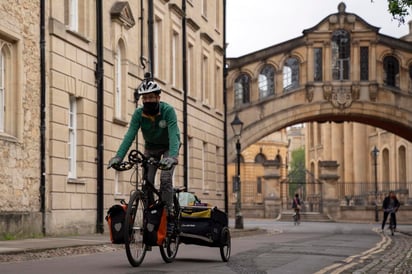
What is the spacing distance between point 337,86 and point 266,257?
108ft

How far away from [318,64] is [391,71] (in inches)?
144

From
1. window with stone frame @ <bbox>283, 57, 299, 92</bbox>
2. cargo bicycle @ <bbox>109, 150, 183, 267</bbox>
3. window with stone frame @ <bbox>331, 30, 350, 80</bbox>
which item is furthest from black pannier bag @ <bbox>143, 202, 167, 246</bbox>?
window with stone frame @ <bbox>331, 30, 350, 80</bbox>

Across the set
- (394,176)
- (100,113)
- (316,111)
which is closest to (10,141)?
(100,113)

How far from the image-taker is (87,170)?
2298cm

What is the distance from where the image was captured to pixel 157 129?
10648 millimetres

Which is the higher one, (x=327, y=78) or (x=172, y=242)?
(x=327, y=78)

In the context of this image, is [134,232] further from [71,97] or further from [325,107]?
[325,107]

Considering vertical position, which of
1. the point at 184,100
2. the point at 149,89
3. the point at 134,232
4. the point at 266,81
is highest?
the point at 266,81

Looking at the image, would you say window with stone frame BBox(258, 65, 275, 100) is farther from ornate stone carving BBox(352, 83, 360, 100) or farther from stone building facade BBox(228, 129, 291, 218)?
ornate stone carving BBox(352, 83, 360, 100)

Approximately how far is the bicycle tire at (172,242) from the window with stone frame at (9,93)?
8611 millimetres

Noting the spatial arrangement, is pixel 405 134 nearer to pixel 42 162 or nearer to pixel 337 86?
pixel 337 86

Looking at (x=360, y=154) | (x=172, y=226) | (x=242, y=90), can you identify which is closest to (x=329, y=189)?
(x=242, y=90)

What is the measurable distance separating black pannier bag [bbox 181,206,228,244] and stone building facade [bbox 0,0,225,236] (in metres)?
6.76

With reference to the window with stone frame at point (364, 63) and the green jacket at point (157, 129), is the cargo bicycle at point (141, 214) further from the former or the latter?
the window with stone frame at point (364, 63)
